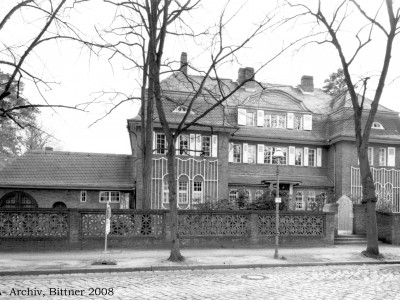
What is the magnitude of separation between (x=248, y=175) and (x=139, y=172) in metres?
8.01

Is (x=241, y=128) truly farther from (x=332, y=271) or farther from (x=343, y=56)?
(x=332, y=271)

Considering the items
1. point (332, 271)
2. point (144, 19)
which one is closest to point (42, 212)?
point (144, 19)

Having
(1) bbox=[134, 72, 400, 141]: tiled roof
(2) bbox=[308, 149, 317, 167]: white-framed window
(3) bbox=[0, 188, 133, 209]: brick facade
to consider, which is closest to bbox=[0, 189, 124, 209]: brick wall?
(3) bbox=[0, 188, 133, 209]: brick facade

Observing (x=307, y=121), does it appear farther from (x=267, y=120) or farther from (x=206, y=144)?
(x=206, y=144)

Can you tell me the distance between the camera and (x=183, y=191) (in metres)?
28.8

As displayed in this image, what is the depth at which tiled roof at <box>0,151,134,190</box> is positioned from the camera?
2730 cm

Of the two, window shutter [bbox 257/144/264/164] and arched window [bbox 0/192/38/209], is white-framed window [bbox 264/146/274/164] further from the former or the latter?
arched window [bbox 0/192/38/209]

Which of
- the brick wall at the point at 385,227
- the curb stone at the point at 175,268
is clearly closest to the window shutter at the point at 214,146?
the brick wall at the point at 385,227

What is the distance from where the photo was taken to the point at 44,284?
986 centimetres

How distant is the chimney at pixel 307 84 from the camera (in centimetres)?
3744

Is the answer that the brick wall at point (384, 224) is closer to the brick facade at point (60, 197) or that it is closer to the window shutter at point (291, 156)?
the window shutter at point (291, 156)

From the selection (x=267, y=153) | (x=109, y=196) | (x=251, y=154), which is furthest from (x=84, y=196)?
(x=267, y=153)

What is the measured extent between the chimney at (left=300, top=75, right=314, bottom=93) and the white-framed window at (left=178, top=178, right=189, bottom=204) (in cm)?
1517

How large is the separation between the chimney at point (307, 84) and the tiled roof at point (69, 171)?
1696 centimetres
